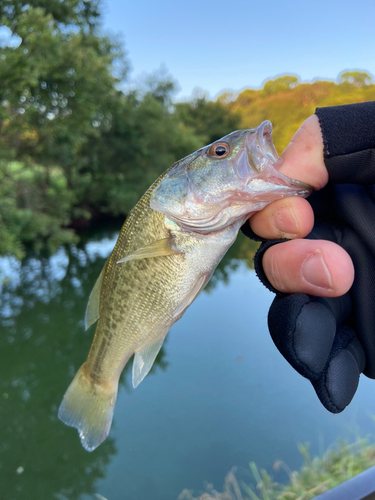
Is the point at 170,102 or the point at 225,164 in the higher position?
the point at 170,102

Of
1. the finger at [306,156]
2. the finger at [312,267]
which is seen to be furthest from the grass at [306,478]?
the finger at [306,156]

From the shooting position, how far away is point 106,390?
6.49ft

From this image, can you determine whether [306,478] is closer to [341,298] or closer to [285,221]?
[341,298]

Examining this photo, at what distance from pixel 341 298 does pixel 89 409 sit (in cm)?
157

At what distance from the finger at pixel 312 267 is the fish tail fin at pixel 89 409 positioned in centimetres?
124

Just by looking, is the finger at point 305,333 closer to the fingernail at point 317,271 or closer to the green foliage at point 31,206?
the fingernail at point 317,271

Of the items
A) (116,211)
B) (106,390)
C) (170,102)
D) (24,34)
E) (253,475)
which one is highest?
(170,102)

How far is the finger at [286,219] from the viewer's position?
1.37 meters

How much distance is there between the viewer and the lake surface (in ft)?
15.7

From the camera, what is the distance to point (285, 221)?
4.59 ft

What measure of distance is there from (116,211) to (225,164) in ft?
56.7

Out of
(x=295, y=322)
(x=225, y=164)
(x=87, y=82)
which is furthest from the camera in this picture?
(x=87, y=82)

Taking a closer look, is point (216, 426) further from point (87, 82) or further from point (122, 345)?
point (87, 82)

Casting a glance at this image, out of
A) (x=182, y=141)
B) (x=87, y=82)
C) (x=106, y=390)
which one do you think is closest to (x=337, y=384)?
(x=106, y=390)
